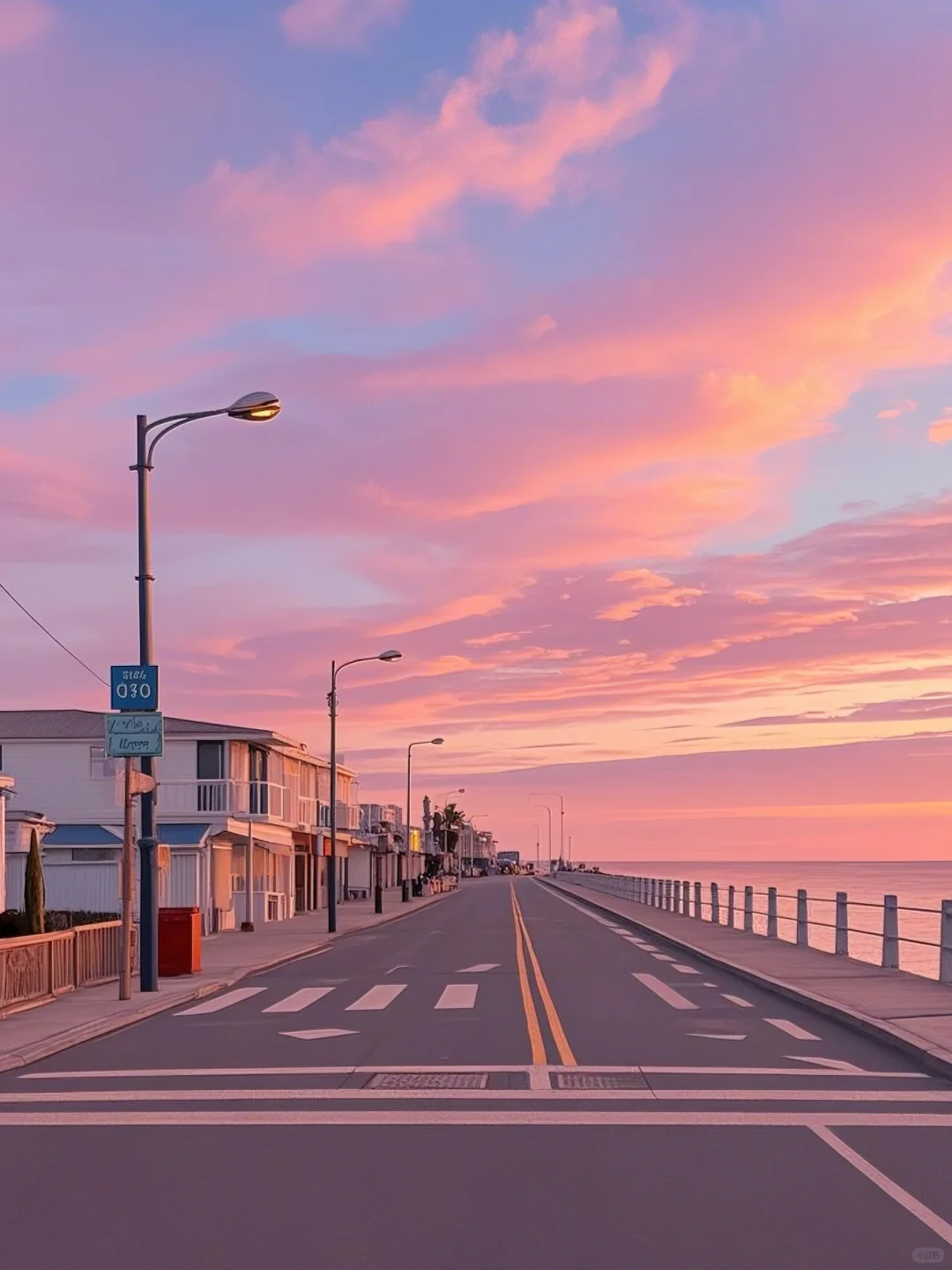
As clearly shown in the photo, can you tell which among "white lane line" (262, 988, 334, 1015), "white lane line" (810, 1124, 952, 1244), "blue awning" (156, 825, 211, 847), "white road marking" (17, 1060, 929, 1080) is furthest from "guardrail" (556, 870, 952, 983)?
"blue awning" (156, 825, 211, 847)

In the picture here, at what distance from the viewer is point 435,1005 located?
1920 cm

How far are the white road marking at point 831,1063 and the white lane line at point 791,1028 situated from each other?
1.55m

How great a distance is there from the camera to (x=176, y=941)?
82.3ft

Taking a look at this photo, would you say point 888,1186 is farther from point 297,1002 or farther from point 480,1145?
point 297,1002

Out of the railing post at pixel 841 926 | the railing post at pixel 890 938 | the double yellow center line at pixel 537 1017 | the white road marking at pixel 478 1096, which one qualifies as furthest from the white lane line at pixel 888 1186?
the railing post at pixel 841 926

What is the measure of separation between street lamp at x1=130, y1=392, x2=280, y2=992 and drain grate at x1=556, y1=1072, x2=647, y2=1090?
1031 centimetres

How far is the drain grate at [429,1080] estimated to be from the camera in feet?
40.4

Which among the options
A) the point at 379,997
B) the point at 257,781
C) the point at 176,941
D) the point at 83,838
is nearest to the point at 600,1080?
the point at 379,997

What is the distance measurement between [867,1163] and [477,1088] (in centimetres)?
381

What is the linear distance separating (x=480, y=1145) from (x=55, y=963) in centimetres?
1252

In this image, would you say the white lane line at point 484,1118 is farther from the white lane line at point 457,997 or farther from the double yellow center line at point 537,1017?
the white lane line at point 457,997

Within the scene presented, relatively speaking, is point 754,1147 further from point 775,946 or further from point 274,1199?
point 775,946

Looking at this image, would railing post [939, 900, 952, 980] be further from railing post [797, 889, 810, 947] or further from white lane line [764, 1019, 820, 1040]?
railing post [797, 889, 810, 947]

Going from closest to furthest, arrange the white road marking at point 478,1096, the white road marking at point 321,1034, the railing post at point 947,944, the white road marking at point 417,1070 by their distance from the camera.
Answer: the white road marking at point 478,1096
the white road marking at point 417,1070
the white road marking at point 321,1034
the railing post at point 947,944
